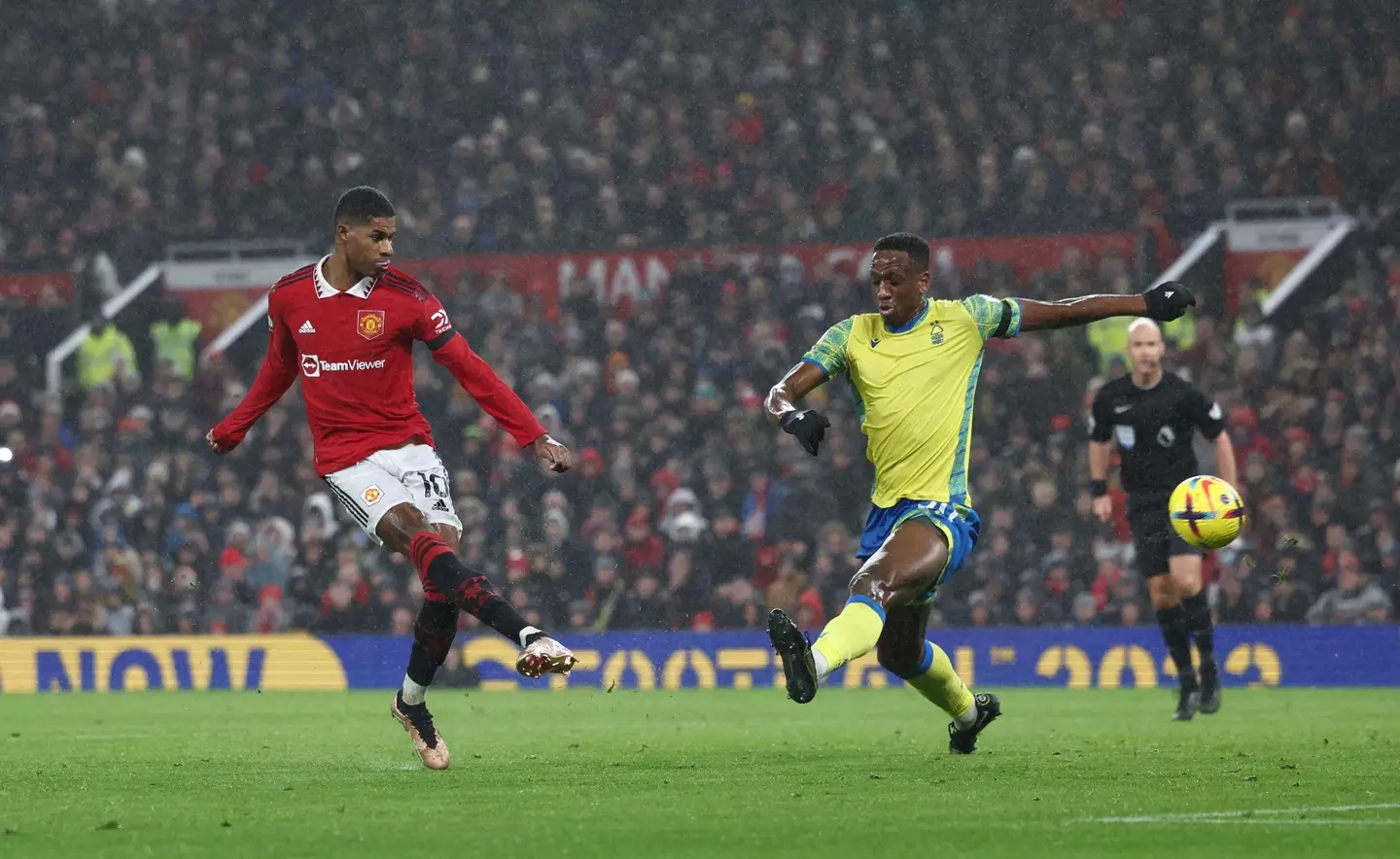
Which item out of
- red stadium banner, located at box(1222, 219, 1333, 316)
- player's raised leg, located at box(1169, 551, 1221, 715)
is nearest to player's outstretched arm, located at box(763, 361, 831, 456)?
→ player's raised leg, located at box(1169, 551, 1221, 715)

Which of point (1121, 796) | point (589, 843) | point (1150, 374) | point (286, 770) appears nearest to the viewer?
point (589, 843)

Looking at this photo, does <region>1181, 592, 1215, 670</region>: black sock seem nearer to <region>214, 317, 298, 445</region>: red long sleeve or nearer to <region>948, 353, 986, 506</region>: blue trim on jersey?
<region>948, 353, 986, 506</region>: blue trim on jersey

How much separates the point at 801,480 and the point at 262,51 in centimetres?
1164

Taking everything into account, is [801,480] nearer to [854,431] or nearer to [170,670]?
[854,431]

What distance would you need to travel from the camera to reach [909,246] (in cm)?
827

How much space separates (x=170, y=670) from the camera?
18.0 metres

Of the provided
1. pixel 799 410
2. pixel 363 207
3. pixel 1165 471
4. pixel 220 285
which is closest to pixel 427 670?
pixel 363 207

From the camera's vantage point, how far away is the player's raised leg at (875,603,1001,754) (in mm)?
8289

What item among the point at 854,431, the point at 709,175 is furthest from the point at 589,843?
the point at 709,175

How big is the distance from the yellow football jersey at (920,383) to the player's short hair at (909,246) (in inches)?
8.4

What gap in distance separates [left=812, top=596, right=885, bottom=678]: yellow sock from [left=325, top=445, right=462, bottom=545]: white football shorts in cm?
171

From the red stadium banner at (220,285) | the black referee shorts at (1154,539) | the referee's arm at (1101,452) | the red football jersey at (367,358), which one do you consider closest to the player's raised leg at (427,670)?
the red football jersey at (367,358)

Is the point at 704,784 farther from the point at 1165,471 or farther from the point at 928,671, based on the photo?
the point at 1165,471

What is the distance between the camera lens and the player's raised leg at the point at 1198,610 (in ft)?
39.6
